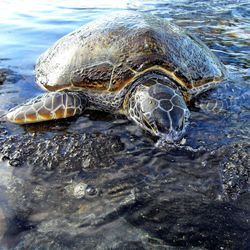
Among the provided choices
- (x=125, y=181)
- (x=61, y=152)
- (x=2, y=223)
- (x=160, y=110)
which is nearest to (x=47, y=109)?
(x=61, y=152)

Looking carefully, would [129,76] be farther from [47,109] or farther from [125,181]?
[125,181]

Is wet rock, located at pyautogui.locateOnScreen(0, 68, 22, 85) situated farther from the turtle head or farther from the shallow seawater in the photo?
the turtle head

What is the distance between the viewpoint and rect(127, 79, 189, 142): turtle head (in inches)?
132

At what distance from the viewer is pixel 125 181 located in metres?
2.78

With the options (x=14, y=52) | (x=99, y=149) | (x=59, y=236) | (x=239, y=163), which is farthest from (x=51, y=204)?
(x=14, y=52)

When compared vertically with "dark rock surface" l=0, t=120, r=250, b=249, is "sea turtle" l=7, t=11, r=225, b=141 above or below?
above

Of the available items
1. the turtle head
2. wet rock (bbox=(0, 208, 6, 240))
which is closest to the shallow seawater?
wet rock (bbox=(0, 208, 6, 240))

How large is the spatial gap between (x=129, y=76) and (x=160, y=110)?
2.18 feet

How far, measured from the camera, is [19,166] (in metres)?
2.97

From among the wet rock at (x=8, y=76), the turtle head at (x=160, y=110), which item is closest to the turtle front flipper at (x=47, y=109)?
the turtle head at (x=160, y=110)

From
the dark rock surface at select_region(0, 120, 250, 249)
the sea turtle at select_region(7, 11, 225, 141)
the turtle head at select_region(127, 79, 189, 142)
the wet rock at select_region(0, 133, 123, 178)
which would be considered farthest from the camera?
the sea turtle at select_region(7, 11, 225, 141)

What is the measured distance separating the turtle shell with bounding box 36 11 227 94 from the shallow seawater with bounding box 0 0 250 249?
32 centimetres

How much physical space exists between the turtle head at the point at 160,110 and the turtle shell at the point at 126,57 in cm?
28

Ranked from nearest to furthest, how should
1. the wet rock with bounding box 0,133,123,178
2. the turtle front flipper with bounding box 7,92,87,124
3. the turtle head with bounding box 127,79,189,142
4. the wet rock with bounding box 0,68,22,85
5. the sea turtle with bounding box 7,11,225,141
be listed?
the wet rock with bounding box 0,133,123,178 → the turtle head with bounding box 127,79,189,142 → the sea turtle with bounding box 7,11,225,141 → the turtle front flipper with bounding box 7,92,87,124 → the wet rock with bounding box 0,68,22,85
